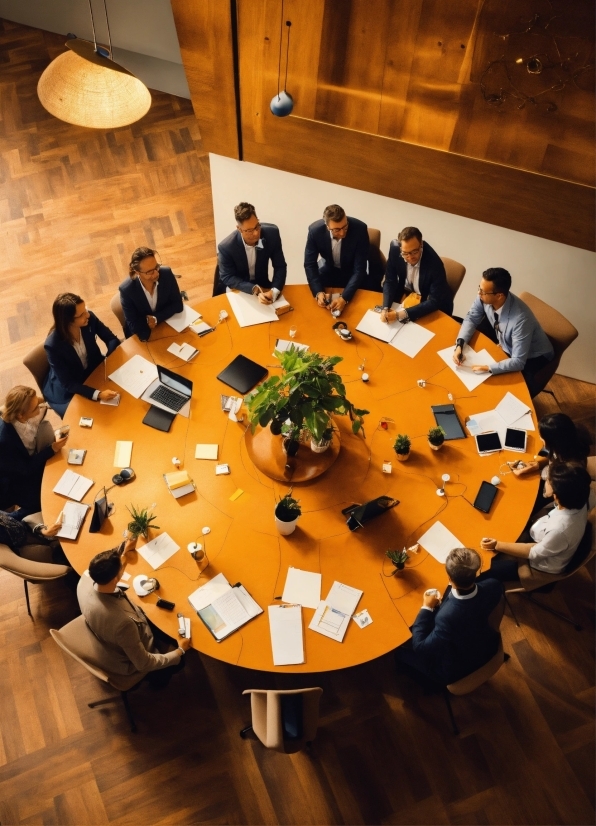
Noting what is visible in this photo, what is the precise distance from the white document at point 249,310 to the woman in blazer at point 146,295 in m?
0.39

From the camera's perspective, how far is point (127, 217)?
6570 millimetres


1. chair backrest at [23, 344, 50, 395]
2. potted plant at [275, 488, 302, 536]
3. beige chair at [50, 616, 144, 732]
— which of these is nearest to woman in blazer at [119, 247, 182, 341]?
chair backrest at [23, 344, 50, 395]

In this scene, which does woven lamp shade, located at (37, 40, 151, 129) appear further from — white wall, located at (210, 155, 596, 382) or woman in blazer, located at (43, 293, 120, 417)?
white wall, located at (210, 155, 596, 382)

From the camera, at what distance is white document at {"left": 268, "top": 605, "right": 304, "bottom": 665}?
3400 mm

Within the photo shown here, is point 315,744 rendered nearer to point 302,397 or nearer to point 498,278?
point 302,397

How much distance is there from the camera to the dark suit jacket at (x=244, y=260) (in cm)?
484

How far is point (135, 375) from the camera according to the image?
14.3 ft

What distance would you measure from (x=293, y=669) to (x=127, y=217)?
4858mm

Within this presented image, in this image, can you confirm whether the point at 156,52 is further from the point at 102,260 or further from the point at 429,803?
the point at 429,803

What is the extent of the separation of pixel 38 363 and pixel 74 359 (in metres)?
0.28

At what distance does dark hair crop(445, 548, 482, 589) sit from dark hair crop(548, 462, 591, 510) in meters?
0.65

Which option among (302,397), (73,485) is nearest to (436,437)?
(302,397)

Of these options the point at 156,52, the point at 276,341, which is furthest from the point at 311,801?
the point at 156,52

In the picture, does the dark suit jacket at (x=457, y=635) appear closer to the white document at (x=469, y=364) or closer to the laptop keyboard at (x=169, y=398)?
the white document at (x=469, y=364)
